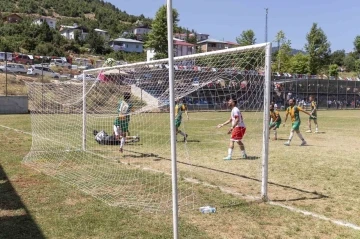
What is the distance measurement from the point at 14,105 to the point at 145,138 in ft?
55.9

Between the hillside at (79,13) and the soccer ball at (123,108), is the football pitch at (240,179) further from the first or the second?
the hillside at (79,13)

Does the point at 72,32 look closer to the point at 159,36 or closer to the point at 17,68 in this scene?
the point at 159,36

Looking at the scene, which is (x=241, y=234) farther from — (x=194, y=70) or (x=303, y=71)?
(x=303, y=71)

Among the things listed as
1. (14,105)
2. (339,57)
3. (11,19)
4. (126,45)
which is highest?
(11,19)

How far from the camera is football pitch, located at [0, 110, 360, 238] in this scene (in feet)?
17.2

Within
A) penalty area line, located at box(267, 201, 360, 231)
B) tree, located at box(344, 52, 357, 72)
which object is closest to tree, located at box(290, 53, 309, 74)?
tree, located at box(344, 52, 357, 72)

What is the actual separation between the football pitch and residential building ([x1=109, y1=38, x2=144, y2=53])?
92.2m

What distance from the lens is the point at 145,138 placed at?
15055mm

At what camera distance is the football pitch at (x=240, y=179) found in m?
5.24

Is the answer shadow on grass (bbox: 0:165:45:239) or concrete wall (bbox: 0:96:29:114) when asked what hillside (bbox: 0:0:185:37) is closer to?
concrete wall (bbox: 0:96:29:114)

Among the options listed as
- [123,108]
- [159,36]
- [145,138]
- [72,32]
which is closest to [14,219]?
[123,108]

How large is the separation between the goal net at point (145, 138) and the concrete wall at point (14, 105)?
40.8ft

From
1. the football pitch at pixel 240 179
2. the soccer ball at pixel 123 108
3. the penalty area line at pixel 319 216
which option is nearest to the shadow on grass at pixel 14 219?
the football pitch at pixel 240 179

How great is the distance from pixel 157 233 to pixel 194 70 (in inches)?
236
